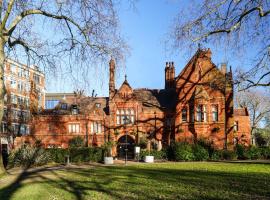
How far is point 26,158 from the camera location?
30984 millimetres

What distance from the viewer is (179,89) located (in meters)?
48.7

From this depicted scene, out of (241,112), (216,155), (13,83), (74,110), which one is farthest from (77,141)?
(241,112)

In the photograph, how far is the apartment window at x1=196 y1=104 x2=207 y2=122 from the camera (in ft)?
154

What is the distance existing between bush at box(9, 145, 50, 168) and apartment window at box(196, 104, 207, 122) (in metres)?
22.2

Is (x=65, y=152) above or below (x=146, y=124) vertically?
below

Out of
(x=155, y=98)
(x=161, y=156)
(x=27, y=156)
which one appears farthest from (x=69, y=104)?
(x=27, y=156)

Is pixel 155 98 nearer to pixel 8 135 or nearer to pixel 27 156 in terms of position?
pixel 27 156

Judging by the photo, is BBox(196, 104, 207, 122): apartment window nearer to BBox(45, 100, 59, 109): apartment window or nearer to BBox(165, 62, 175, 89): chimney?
BBox(165, 62, 175, 89): chimney

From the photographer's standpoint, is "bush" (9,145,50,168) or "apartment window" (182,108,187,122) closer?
"bush" (9,145,50,168)

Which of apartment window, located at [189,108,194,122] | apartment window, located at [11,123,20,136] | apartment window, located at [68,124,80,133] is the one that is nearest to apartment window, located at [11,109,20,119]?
apartment window, located at [11,123,20,136]

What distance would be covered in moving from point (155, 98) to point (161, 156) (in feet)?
45.0

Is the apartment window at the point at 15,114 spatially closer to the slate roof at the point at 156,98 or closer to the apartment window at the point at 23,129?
the apartment window at the point at 23,129

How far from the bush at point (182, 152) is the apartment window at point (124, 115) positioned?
1193 cm

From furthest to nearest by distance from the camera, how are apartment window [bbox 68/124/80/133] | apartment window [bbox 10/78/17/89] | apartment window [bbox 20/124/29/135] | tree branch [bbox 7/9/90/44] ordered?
apartment window [bbox 20/124/29/135], apartment window [bbox 10/78/17/89], apartment window [bbox 68/124/80/133], tree branch [bbox 7/9/90/44]
